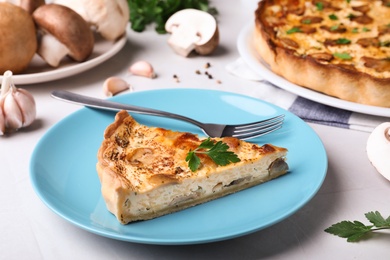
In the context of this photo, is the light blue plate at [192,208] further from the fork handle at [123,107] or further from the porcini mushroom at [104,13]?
the porcini mushroom at [104,13]

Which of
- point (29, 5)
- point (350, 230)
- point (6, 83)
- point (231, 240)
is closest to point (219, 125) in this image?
point (231, 240)

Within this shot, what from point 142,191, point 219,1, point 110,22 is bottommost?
point 219,1

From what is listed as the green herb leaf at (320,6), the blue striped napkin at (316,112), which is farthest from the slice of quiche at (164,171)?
the green herb leaf at (320,6)

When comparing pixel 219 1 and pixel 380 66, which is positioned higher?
pixel 380 66

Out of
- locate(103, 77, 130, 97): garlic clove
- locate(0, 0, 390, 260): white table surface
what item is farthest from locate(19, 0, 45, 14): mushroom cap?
locate(103, 77, 130, 97): garlic clove

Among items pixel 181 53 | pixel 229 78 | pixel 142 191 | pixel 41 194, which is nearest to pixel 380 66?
pixel 229 78

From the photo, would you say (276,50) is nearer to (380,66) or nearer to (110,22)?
(380,66)
